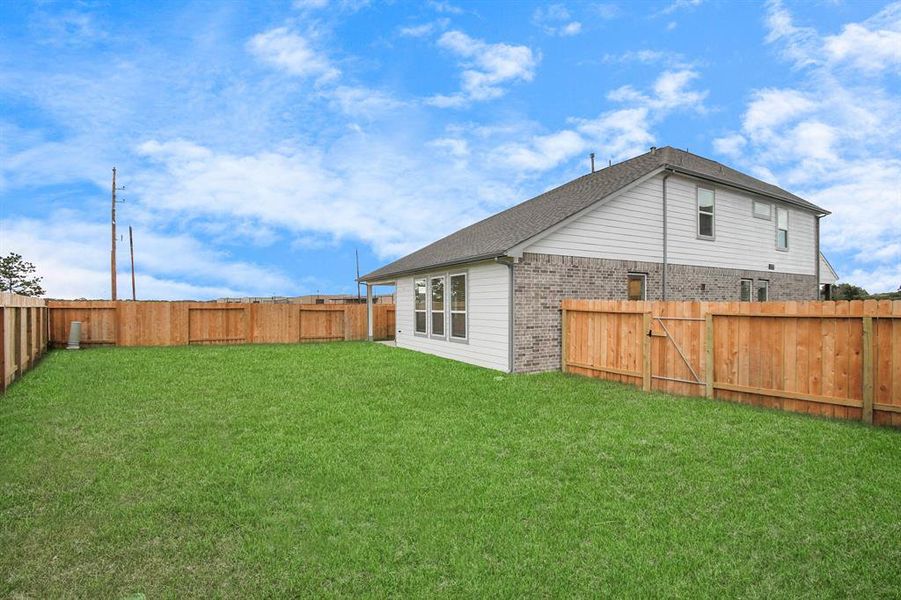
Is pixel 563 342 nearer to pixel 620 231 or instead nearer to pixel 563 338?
pixel 563 338

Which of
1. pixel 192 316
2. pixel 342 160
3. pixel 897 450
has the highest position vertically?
pixel 342 160

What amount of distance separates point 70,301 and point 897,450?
2278 centimetres

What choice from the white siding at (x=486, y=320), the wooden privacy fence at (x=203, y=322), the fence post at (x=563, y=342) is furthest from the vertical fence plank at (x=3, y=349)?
the fence post at (x=563, y=342)

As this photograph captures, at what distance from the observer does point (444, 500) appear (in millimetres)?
3988

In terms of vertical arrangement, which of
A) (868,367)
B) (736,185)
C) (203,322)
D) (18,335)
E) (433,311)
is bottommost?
(868,367)

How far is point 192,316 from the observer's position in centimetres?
1878

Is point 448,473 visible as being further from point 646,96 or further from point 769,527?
point 646,96

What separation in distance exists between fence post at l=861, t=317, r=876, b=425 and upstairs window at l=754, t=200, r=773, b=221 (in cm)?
1058

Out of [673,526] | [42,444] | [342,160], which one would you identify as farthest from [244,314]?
[673,526]

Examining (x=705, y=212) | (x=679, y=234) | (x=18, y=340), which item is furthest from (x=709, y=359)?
(x=18, y=340)

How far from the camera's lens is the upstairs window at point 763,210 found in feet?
51.7

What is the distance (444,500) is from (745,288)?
15.5m

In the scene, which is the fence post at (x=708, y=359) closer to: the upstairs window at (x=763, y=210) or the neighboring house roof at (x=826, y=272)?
the upstairs window at (x=763, y=210)

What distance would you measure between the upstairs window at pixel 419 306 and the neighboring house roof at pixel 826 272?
16.3 metres
